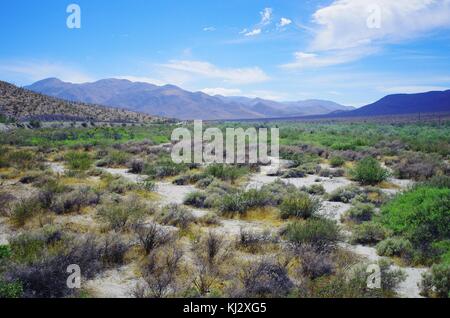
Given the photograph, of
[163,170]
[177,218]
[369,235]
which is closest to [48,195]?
[177,218]

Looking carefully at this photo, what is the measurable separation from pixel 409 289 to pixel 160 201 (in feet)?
27.2

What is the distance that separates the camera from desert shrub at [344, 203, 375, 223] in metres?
10.5

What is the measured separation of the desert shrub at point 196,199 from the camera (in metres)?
11.9

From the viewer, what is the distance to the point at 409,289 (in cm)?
621

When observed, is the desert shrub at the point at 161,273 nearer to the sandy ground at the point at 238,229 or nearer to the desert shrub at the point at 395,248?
the sandy ground at the point at 238,229

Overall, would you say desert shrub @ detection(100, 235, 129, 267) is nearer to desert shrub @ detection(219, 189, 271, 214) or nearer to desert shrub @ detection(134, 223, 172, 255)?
desert shrub @ detection(134, 223, 172, 255)

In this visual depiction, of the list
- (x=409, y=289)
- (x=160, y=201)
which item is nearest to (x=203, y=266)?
(x=409, y=289)

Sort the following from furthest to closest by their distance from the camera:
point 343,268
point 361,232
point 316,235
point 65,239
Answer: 1. point 361,232
2. point 316,235
3. point 65,239
4. point 343,268

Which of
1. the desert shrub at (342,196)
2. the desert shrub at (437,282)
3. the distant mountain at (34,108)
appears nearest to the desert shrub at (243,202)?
the desert shrub at (342,196)

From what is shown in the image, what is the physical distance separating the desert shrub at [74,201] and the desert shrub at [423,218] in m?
8.52

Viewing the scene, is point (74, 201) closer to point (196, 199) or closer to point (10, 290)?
point (196, 199)

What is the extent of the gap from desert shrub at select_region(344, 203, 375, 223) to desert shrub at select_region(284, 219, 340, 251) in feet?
8.21

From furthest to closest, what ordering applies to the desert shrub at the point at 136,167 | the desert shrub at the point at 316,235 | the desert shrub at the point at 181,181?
1. the desert shrub at the point at 136,167
2. the desert shrub at the point at 181,181
3. the desert shrub at the point at 316,235

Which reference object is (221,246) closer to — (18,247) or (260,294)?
(260,294)
